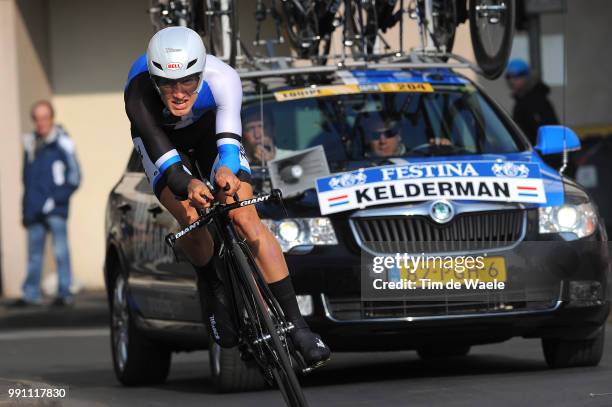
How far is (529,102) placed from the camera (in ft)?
49.3

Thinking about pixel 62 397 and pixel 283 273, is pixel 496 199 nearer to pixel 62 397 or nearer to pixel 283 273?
pixel 283 273

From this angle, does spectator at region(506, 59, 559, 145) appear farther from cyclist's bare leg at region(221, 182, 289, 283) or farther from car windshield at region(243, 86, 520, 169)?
cyclist's bare leg at region(221, 182, 289, 283)

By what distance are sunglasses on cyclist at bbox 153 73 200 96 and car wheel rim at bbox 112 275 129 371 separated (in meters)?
3.41

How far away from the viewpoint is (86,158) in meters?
19.7

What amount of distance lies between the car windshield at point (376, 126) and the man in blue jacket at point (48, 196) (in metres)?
7.25

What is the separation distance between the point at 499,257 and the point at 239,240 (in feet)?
6.39

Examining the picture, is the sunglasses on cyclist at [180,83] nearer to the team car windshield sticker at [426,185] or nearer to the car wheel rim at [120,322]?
the team car windshield sticker at [426,185]

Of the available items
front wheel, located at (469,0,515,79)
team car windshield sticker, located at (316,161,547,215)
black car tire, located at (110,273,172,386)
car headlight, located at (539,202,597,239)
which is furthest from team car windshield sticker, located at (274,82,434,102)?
black car tire, located at (110,273,172,386)

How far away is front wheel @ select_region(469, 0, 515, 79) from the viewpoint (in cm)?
1078

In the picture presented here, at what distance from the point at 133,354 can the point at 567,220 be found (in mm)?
3061

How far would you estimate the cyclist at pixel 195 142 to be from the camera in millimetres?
7566

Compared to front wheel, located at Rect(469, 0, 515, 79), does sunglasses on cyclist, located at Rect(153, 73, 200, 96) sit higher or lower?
higher

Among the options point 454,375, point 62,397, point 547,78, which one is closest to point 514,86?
point 547,78

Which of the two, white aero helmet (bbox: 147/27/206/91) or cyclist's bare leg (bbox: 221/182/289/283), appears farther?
cyclist's bare leg (bbox: 221/182/289/283)
